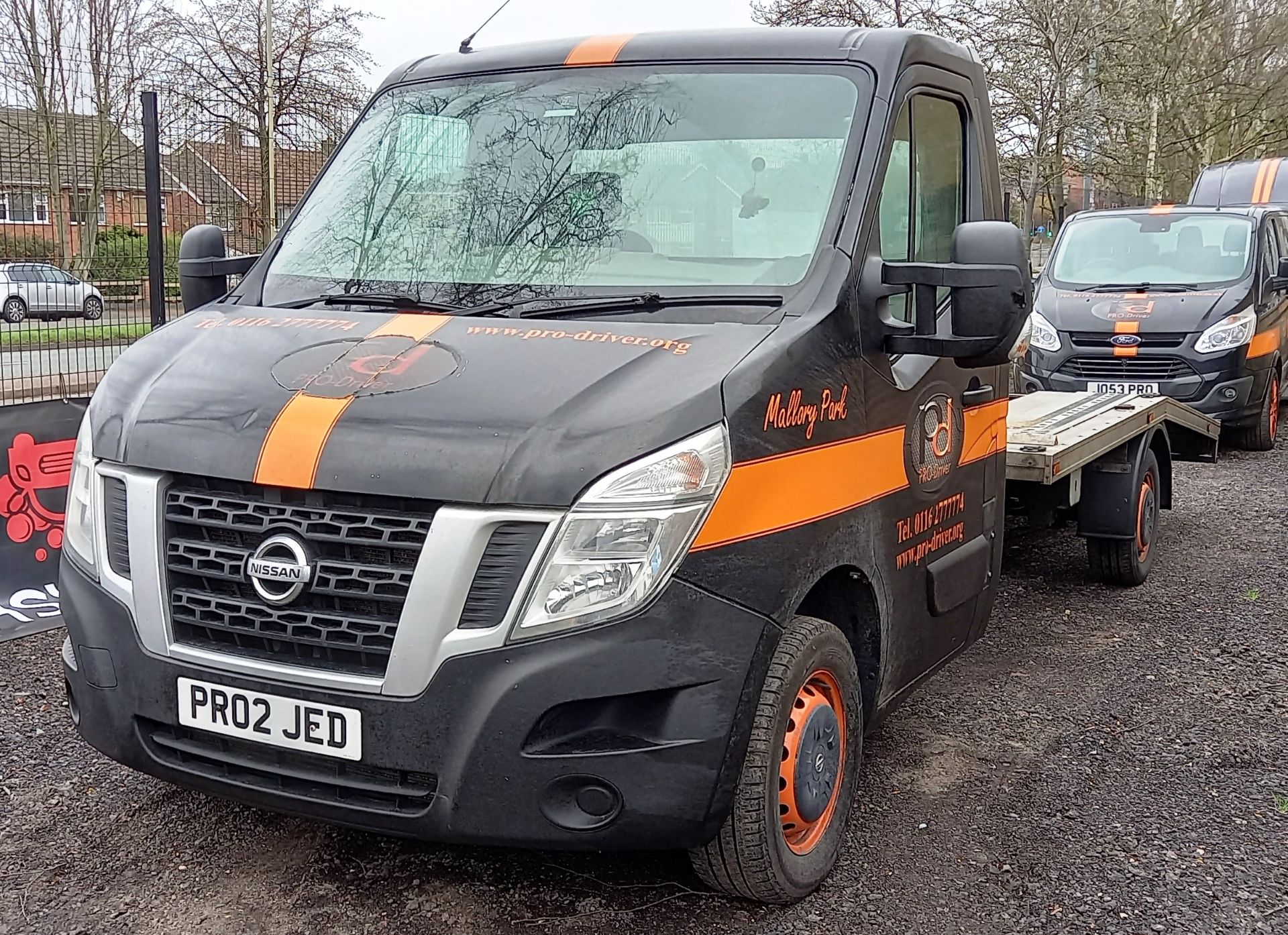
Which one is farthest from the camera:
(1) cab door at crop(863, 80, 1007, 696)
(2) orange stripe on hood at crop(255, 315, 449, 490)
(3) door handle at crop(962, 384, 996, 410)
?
(3) door handle at crop(962, 384, 996, 410)

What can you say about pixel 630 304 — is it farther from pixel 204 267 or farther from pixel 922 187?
pixel 204 267

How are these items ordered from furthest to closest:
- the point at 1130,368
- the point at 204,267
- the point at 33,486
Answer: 1. the point at 1130,368
2. the point at 33,486
3. the point at 204,267

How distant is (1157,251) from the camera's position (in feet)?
38.2

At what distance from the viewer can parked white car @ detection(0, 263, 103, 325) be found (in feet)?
23.4

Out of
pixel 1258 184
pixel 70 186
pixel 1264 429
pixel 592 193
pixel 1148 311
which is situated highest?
pixel 1258 184

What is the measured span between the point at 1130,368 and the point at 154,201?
25.8 feet

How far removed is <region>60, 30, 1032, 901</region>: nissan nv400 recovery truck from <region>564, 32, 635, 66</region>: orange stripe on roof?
0.04 feet

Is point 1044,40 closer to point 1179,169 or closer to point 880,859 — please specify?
point 1179,169

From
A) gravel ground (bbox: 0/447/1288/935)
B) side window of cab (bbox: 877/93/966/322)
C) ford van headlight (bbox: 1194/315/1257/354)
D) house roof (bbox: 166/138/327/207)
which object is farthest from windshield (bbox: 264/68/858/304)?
ford van headlight (bbox: 1194/315/1257/354)

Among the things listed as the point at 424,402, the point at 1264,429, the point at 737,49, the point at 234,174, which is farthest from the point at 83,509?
the point at 1264,429

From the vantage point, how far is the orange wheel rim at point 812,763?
338 centimetres

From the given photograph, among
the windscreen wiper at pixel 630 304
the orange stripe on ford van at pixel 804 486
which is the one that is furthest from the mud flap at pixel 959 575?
the windscreen wiper at pixel 630 304

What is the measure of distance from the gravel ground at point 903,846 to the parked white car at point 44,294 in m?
2.42

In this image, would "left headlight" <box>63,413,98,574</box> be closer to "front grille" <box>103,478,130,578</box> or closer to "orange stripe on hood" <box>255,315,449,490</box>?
"front grille" <box>103,478,130,578</box>
